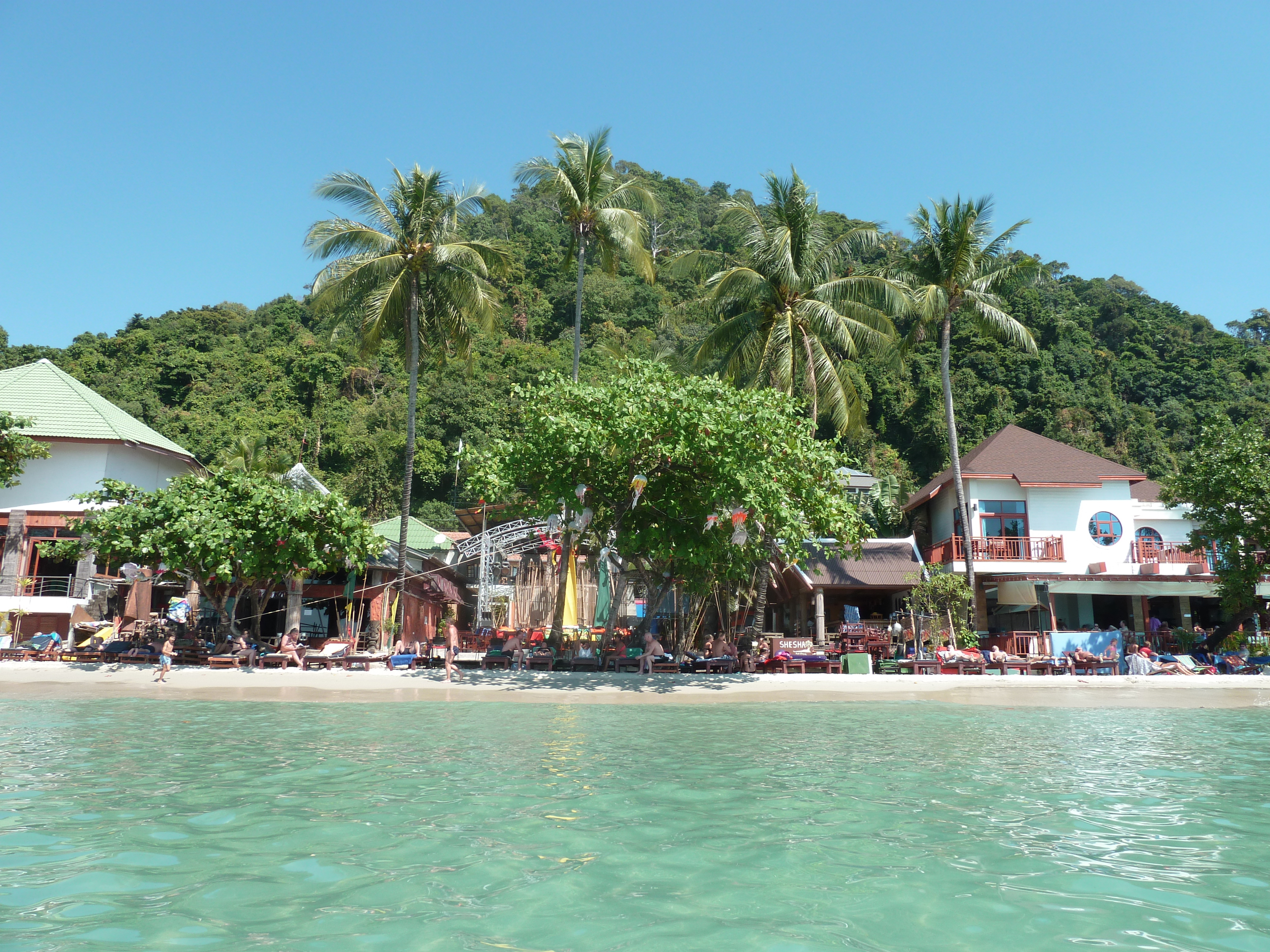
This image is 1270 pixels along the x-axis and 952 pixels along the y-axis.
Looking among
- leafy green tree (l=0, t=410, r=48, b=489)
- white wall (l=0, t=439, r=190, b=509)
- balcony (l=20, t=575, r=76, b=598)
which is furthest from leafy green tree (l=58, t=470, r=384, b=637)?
white wall (l=0, t=439, r=190, b=509)

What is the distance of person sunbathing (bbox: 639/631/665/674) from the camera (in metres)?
19.0

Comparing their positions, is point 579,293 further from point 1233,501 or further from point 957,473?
point 1233,501

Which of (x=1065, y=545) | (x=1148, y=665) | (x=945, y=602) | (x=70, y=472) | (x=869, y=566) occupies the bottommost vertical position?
(x=1148, y=665)

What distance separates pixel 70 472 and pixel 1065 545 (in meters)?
30.4

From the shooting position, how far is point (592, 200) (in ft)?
78.2

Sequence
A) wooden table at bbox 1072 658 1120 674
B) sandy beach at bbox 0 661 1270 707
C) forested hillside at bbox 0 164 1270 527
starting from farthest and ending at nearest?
forested hillside at bbox 0 164 1270 527, wooden table at bbox 1072 658 1120 674, sandy beach at bbox 0 661 1270 707

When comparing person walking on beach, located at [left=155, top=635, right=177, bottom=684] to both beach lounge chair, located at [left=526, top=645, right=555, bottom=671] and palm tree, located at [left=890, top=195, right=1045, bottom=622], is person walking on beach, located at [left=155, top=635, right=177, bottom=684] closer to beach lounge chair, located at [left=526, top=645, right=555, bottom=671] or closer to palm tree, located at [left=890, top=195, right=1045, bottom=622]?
beach lounge chair, located at [left=526, top=645, right=555, bottom=671]

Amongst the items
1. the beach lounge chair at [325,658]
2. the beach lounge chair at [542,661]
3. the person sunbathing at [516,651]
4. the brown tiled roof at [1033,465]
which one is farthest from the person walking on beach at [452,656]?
the brown tiled roof at [1033,465]

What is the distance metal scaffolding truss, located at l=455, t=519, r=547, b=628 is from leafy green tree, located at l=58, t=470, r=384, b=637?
7641 millimetres

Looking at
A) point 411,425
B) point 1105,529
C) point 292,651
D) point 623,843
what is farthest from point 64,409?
point 1105,529

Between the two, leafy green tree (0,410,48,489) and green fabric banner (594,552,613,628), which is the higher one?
leafy green tree (0,410,48,489)

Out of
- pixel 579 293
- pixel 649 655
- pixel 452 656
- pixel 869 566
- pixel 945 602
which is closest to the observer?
pixel 452 656

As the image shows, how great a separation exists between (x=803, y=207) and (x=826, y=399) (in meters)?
5.15

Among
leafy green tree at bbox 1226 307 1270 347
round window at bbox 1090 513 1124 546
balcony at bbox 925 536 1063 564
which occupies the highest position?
leafy green tree at bbox 1226 307 1270 347
